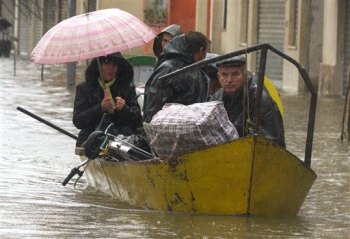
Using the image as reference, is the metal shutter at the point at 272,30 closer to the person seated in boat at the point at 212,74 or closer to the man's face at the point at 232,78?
the person seated in boat at the point at 212,74

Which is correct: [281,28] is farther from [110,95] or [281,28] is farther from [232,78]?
[232,78]

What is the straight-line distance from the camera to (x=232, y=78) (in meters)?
10.7

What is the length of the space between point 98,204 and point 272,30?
24.8 m

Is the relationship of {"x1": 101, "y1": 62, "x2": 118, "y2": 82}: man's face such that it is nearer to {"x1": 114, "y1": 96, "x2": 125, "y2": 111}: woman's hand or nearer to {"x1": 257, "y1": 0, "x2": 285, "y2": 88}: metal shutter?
{"x1": 114, "y1": 96, "x2": 125, "y2": 111}: woman's hand

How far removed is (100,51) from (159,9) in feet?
116

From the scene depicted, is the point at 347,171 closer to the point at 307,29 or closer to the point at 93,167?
the point at 93,167

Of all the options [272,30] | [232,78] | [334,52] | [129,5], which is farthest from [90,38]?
[129,5]

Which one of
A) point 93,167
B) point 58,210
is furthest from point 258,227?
point 93,167

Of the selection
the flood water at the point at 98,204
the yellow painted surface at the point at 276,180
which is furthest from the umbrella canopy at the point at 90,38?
the yellow painted surface at the point at 276,180

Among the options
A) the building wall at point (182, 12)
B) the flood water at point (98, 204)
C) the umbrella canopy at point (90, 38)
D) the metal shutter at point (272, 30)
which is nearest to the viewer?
the flood water at point (98, 204)

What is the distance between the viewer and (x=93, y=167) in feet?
41.3

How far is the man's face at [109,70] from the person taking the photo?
1251cm

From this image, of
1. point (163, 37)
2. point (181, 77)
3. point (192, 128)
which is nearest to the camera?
point (192, 128)

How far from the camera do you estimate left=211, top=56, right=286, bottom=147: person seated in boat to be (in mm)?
10617
